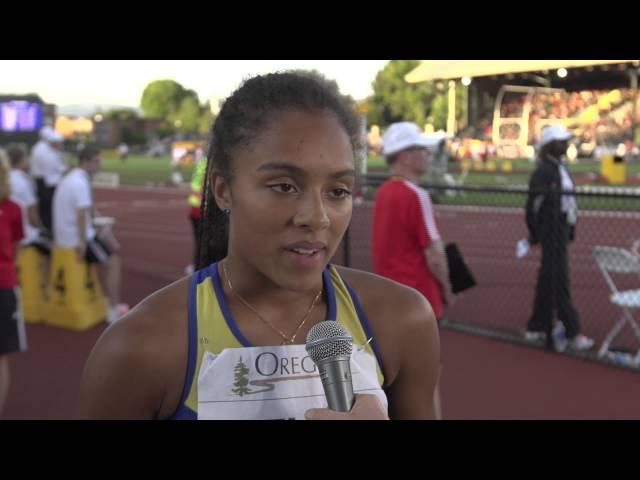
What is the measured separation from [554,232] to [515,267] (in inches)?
A: 166

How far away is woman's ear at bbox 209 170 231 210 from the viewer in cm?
149

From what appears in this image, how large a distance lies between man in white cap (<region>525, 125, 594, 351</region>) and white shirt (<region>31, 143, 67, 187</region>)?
21.5ft

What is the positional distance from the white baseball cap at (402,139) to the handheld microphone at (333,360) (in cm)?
327

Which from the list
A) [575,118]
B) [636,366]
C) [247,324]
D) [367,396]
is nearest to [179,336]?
[247,324]

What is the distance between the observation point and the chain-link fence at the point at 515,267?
6773 millimetres

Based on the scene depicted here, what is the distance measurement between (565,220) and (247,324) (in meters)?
5.41

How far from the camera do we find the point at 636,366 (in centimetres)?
579

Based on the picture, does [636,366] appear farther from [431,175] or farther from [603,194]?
[431,175]

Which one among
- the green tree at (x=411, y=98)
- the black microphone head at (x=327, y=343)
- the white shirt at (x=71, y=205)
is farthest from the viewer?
the green tree at (x=411, y=98)

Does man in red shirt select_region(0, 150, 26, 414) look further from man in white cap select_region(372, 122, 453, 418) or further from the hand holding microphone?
the hand holding microphone

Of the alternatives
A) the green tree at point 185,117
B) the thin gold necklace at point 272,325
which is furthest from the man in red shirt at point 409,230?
the green tree at point 185,117

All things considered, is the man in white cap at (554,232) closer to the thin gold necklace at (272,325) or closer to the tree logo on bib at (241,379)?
the thin gold necklace at (272,325)

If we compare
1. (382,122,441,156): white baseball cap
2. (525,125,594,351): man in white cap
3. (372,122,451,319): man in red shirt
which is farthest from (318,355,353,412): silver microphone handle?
(525,125,594,351): man in white cap
